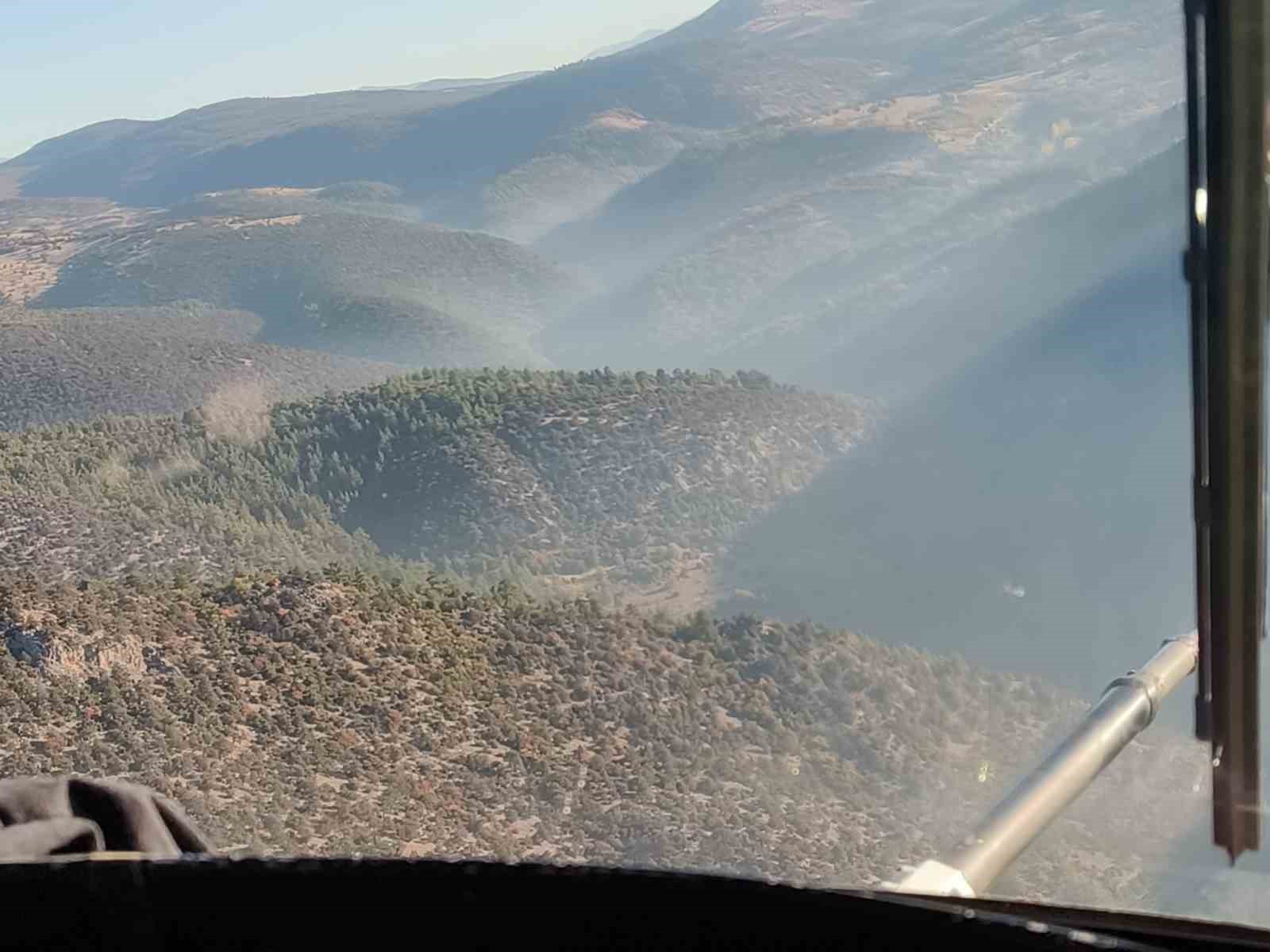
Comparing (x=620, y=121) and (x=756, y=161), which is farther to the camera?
(x=620, y=121)

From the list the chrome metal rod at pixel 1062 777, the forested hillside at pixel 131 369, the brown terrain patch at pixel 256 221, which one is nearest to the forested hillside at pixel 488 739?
the chrome metal rod at pixel 1062 777

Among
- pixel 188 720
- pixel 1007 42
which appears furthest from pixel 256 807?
pixel 1007 42

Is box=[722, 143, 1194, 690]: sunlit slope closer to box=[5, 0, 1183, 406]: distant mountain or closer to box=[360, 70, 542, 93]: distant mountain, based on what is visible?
box=[5, 0, 1183, 406]: distant mountain

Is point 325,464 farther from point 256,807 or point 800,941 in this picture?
point 800,941

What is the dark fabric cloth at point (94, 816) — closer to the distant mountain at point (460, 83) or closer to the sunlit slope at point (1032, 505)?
the sunlit slope at point (1032, 505)

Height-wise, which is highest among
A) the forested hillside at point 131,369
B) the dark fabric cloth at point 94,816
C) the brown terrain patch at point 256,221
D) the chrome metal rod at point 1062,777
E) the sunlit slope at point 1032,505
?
the brown terrain patch at point 256,221

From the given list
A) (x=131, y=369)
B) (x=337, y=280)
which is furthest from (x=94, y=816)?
(x=337, y=280)

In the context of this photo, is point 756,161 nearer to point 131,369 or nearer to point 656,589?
point 131,369
